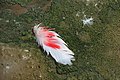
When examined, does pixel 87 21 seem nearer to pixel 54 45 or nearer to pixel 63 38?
pixel 63 38

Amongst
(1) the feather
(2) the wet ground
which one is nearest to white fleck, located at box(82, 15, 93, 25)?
(2) the wet ground

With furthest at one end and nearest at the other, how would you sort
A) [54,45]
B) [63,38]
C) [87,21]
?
[87,21] → [63,38] → [54,45]

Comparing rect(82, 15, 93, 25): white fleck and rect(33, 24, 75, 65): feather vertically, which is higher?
rect(82, 15, 93, 25): white fleck

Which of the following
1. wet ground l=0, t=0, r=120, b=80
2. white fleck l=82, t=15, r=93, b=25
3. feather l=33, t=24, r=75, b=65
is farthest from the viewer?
white fleck l=82, t=15, r=93, b=25

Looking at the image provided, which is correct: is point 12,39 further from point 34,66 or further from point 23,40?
point 34,66

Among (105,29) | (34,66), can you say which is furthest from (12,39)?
(105,29)

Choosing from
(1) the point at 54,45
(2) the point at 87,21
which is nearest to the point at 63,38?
(1) the point at 54,45

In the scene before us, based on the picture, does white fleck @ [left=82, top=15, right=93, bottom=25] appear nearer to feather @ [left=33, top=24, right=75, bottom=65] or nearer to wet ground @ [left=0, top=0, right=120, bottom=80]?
wet ground @ [left=0, top=0, right=120, bottom=80]
